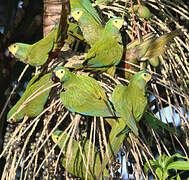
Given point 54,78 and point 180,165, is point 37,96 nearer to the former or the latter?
point 54,78

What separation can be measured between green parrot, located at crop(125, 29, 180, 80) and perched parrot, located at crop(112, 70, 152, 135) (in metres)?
0.10

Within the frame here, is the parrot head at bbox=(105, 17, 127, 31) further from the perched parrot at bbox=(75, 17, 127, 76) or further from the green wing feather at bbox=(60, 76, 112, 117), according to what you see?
the green wing feather at bbox=(60, 76, 112, 117)

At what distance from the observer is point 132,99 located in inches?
48.2

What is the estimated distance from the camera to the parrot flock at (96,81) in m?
1.14

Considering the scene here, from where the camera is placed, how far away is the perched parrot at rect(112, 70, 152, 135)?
1.14 meters

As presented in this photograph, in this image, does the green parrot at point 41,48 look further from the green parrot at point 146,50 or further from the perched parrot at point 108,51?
the green parrot at point 146,50

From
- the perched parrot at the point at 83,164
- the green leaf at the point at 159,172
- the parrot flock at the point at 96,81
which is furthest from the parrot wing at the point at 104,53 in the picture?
the green leaf at the point at 159,172

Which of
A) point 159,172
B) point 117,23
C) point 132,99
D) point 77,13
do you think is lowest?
point 159,172

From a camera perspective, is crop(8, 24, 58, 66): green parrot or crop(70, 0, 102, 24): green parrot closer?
crop(8, 24, 58, 66): green parrot

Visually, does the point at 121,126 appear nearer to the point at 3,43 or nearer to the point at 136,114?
the point at 136,114

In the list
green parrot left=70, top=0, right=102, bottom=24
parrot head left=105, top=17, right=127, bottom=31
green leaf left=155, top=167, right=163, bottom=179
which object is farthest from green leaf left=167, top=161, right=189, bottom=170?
green parrot left=70, top=0, right=102, bottom=24

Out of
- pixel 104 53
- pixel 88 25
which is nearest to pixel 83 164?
pixel 104 53

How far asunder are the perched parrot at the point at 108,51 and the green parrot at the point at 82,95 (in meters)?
0.07

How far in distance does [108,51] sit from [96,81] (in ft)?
0.61
